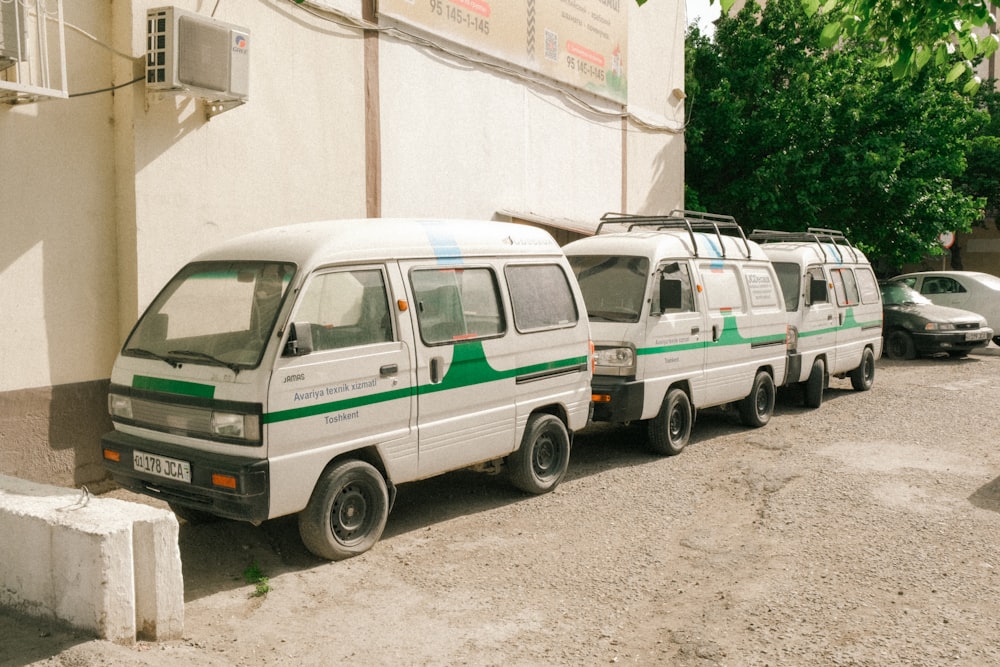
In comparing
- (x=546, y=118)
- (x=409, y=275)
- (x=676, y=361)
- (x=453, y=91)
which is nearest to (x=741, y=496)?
(x=676, y=361)

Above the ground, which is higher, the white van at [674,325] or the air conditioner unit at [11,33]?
the air conditioner unit at [11,33]

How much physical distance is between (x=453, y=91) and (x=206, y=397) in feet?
21.9

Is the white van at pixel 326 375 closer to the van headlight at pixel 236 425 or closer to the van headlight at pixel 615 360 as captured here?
the van headlight at pixel 236 425

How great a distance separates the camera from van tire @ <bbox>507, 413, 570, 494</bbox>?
726 centimetres

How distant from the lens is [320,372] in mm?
5547

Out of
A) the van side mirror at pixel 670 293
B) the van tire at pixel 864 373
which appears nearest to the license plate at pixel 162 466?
the van side mirror at pixel 670 293

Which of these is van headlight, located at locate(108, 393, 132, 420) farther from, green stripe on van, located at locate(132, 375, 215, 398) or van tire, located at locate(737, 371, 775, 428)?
van tire, located at locate(737, 371, 775, 428)

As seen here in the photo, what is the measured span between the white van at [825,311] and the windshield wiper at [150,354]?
7.80m

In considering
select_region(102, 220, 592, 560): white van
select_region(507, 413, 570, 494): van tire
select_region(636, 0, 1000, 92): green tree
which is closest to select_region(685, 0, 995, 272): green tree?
select_region(636, 0, 1000, 92): green tree

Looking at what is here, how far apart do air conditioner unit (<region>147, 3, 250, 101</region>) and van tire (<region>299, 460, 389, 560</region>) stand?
3.60 meters

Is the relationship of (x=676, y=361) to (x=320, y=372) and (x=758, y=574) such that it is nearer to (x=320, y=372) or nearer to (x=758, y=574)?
(x=758, y=574)

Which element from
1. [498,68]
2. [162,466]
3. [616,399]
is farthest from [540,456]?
[498,68]

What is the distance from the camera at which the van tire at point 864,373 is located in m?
13.5

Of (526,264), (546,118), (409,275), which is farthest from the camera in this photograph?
(546,118)
